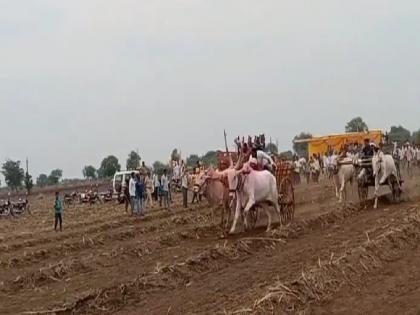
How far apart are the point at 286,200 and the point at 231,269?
25.1ft

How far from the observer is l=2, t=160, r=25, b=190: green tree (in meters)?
73.8

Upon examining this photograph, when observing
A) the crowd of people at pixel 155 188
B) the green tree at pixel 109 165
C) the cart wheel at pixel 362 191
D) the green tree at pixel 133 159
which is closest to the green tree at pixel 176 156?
the crowd of people at pixel 155 188

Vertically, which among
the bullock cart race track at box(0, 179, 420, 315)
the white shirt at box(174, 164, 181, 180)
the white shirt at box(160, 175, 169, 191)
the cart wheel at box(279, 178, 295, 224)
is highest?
the white shirt at box(174, 164, 181, 180)

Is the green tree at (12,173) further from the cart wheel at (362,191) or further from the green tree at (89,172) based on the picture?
the cart wheel at (362,191)

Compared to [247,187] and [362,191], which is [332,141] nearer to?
[362,191]

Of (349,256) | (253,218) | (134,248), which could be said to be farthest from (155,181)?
(349,256)

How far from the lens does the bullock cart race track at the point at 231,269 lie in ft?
36.9

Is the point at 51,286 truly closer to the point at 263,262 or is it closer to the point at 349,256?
the point at 263,262

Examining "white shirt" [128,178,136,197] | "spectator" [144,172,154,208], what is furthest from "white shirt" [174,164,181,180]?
"white shirt" [128,178,136,197]

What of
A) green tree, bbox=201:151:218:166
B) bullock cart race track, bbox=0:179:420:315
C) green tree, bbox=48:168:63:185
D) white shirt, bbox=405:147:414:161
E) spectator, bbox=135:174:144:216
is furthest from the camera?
green tree, bbox=48:168:63:185

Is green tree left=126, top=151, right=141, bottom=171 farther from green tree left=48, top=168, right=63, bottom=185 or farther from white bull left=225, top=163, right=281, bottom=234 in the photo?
white bull left=225, top=163, right=281, bottom=234

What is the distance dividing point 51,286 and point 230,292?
4.04 metres

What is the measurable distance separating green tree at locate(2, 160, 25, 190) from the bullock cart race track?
51.8 metres

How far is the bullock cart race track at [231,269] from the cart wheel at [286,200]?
1.40 feet
